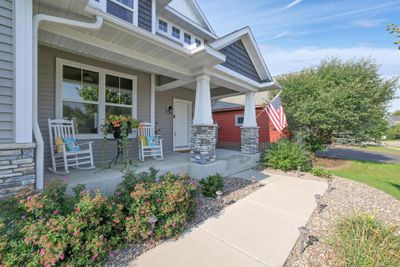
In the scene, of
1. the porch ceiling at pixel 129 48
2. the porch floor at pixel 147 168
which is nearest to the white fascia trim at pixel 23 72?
the porch ceiling at pixel 129 48

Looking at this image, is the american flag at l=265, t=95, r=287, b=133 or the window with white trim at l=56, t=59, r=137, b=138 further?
the american flag at l=265, t=95, r=287, b=133

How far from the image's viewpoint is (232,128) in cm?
1319

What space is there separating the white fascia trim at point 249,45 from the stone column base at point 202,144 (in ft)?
7.98

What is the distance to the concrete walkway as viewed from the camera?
→ 2133 millimetres

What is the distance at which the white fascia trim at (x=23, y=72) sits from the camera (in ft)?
7.43

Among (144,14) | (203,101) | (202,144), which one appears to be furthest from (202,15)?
(202,144)

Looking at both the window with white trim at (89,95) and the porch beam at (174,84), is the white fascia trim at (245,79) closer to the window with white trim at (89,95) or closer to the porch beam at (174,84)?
the porch beam at (174,84)

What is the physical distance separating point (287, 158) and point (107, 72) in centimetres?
669

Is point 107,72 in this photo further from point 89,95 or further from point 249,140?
point 249,140

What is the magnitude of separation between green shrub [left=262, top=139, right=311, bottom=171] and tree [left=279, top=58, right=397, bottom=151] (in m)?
2.32

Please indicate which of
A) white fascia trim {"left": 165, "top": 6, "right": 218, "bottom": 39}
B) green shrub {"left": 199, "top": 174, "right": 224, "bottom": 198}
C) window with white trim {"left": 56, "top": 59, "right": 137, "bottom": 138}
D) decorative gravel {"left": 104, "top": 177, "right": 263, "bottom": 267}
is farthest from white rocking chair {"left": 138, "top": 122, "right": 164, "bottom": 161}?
white fascia trim {"left": 165, "top": 6, "right": 218, "bottom": 39}

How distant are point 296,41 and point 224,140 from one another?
296 inches

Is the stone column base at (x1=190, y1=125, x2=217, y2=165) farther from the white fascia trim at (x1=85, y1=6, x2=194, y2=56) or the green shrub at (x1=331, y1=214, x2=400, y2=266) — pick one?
the green shrub at (x1=331, y1=214, x2=400, y2=266)

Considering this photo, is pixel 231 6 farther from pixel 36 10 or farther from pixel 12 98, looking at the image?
pixel 12 98
